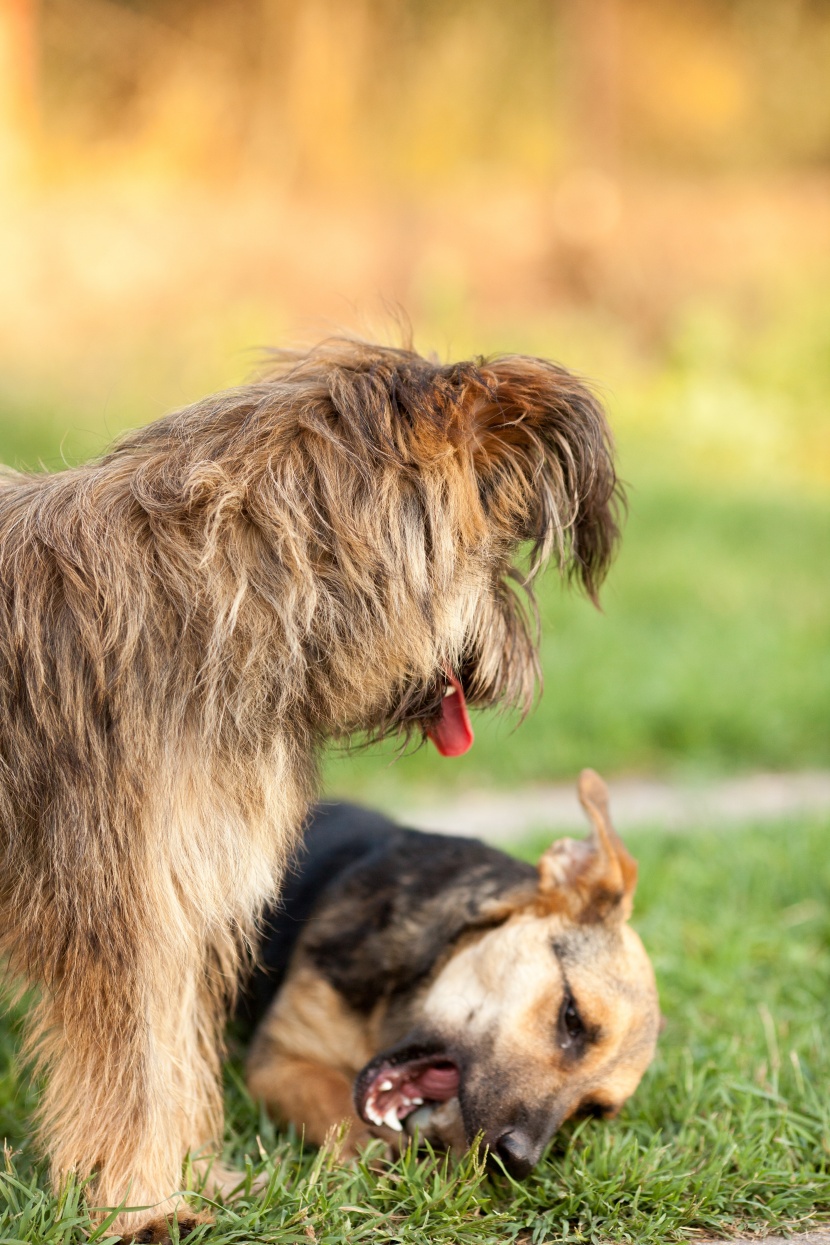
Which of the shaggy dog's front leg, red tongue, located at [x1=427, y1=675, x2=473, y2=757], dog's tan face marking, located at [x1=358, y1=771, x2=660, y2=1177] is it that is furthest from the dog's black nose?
red tongue, located at [x1=427, y1=675, x2=473, y2=757]

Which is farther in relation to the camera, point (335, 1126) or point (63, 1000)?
point (335, 1126)

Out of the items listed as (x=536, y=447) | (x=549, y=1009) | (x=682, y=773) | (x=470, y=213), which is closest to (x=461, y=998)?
(x=549, y=1009)

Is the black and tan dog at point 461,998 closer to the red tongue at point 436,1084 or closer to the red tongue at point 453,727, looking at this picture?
the red tongue at point 436,1084

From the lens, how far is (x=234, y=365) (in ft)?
32.2

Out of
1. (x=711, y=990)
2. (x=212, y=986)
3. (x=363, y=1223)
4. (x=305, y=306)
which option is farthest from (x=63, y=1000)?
(x=305, y=306)

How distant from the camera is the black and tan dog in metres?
2.90

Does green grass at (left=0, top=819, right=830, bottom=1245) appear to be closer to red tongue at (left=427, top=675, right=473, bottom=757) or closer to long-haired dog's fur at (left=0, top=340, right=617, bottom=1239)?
long-haired dog's fur at (left=0, top=340, right=617, bottom=1239)

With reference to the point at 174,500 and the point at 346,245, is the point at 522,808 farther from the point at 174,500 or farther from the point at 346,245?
the point at 346,245

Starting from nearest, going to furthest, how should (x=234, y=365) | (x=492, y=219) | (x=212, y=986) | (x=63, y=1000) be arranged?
(x=63, y=1000) → (x=212, y=986) → (x=234, y=365) → (x=492, y=219)

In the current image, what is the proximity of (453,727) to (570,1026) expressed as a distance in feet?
2.97

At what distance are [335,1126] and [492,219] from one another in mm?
10511

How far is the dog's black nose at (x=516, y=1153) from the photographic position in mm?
2691

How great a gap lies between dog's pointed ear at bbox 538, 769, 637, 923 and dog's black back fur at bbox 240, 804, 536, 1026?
Answer: 15 centimetres

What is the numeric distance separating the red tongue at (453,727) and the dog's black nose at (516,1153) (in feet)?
2.85
